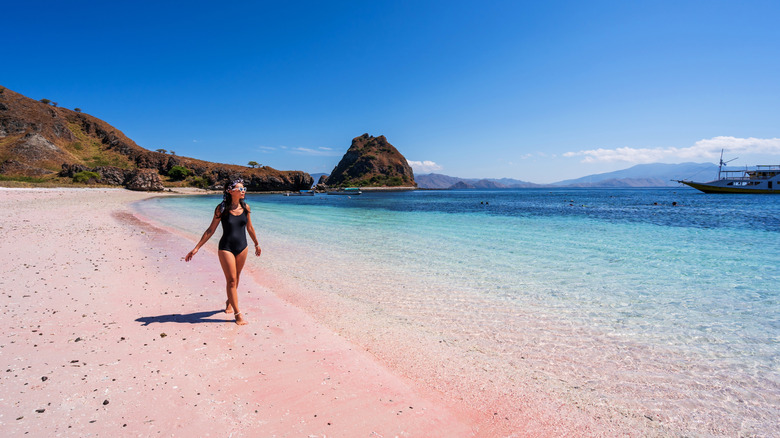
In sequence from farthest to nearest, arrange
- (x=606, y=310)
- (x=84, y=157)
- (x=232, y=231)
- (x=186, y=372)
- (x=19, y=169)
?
(x=84, y=157) → (x=19, y=169) → (x=606, y=310) → (x=232, y=231) → (x=186, y=372)

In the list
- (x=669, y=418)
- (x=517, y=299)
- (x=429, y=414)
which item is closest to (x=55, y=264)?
(x=429, y=414)

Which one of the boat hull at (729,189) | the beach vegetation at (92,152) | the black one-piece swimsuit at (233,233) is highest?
the beach vegetation at (92,152)

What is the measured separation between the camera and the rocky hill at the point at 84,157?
81.0 m

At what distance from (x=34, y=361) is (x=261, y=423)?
3202mm

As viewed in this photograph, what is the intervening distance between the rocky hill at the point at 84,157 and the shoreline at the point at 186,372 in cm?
6629

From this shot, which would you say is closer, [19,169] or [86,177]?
[19,169]

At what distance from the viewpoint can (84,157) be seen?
102312mm

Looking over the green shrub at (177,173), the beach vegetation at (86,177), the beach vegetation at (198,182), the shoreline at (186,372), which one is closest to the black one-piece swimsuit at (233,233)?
the shoreline at (186,372)

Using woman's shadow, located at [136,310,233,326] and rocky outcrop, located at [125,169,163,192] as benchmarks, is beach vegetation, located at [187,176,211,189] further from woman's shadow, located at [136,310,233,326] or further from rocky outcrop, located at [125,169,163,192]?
woman's shadow, located at [136,310,233,326]

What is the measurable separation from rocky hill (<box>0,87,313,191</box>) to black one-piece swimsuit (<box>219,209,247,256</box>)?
67.5 m

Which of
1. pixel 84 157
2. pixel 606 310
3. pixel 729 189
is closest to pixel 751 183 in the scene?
pixel 729 189

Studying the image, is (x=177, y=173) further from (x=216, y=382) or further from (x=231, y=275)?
(x=216, y=382)

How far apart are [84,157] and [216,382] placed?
445ft

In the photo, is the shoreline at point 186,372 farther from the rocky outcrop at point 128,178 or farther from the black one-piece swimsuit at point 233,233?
the rocky outcrop at point 128,178
